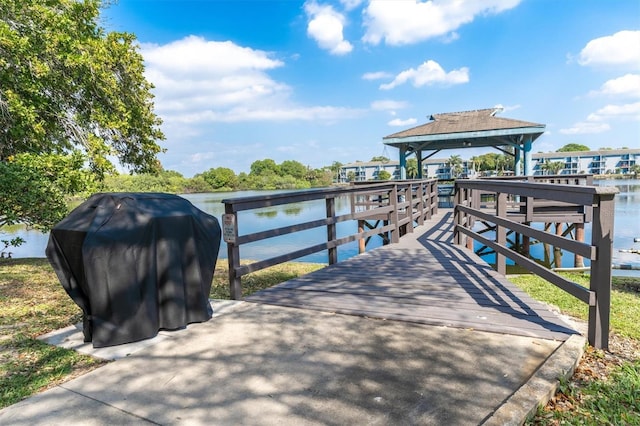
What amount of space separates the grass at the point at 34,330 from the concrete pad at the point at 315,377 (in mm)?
306

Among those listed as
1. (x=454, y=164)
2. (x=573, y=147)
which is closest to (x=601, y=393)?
(x=454, y=164)

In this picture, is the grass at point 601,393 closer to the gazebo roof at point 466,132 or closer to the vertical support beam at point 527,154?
the gazebo roof at point 466,132

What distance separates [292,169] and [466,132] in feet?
230

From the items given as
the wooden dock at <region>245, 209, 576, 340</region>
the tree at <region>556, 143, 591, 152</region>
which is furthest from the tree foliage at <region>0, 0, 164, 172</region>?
the tree at <region>556, 143, 591, 152</region>

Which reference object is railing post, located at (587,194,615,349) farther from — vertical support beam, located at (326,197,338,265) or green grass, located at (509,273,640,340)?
vertical support beam, located at (326,197,338,265)

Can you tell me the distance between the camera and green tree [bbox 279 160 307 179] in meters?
80.4

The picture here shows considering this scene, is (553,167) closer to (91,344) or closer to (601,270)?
(601,270)

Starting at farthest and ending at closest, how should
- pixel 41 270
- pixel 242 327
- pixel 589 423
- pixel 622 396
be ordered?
pixel 41 270 → pixel 242 327 → pixel 622 396 → pixel 589 423

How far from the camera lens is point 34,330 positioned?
11.2 ft

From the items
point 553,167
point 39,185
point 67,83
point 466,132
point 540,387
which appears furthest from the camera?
point 553,167

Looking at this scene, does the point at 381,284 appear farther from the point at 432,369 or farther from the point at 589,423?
the point at 589,423

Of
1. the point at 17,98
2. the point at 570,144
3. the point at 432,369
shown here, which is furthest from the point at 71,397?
the point at 570,144

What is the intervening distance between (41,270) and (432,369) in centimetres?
773

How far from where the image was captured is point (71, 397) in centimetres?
208
